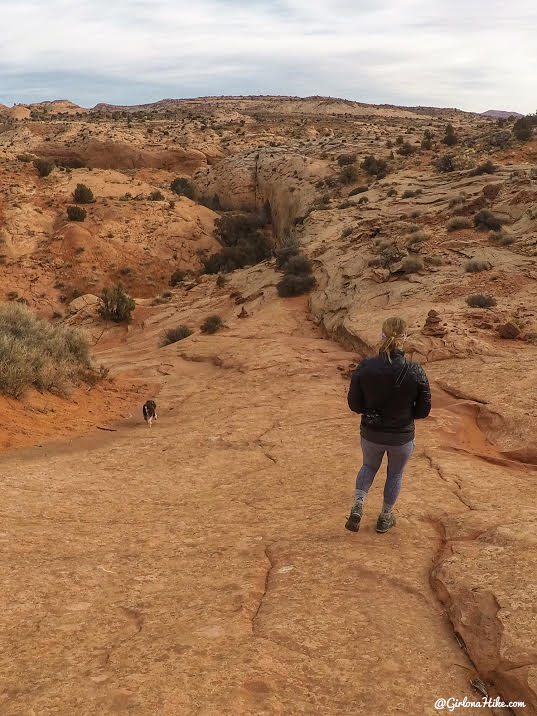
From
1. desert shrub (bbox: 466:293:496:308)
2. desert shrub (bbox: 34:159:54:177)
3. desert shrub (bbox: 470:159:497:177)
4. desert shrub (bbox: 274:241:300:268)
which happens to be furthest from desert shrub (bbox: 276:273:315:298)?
desert shrub (bbox: 34:159:54:177)

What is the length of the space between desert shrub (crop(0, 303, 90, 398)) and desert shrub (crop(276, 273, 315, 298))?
7.26 m

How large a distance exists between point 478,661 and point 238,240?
94.5 ft

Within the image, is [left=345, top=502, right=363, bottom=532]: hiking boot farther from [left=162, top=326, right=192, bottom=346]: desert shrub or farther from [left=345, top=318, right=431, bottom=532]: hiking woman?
[left=162, top=326, right=192, bottom=346]: desert shrub

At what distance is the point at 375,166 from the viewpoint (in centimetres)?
2847

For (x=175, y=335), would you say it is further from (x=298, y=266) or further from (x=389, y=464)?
(x=389, y=464)

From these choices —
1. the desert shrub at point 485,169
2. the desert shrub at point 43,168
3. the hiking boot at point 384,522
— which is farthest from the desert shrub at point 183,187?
the hiking boot at point 384,522

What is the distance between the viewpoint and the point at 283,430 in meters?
7.87

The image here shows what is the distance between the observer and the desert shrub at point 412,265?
46.9ft

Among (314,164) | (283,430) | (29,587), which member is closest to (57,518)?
(29,587)

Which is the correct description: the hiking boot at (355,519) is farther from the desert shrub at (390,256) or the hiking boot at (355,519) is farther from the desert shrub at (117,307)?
the desert shrub at (117,307)

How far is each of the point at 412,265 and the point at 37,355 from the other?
385 inches

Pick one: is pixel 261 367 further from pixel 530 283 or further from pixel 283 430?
pixel 530 283

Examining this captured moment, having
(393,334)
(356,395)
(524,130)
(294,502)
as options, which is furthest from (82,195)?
(393,334)

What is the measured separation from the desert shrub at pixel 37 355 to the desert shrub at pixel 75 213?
17.2 metres
